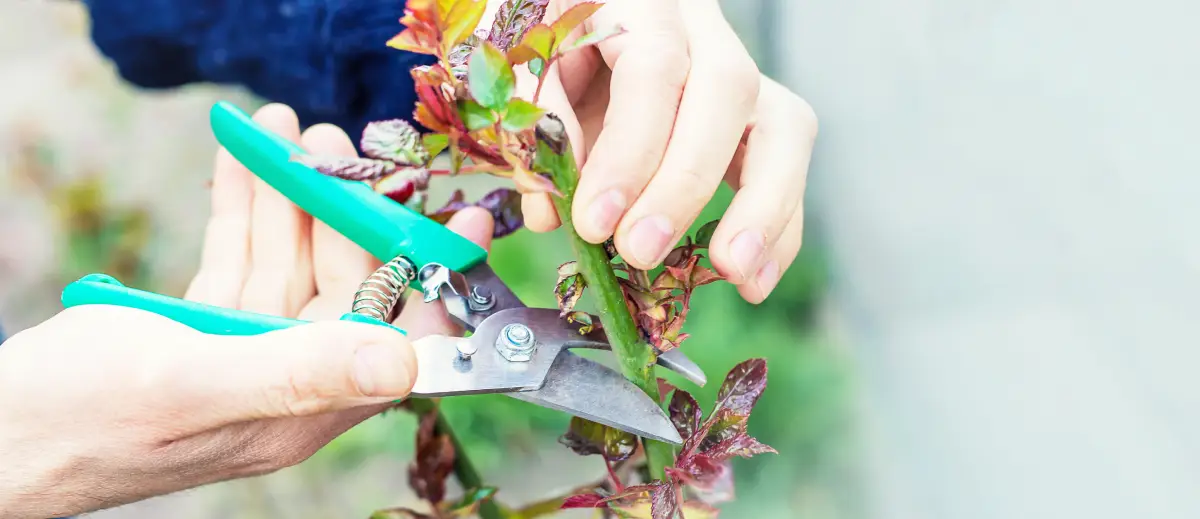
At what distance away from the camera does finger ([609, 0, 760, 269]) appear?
1.49 feet

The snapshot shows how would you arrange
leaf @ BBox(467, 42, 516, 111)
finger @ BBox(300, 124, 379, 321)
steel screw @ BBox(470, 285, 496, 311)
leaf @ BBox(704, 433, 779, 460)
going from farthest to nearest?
finger @ BBox(300, 124, 379, 321), steel screw @ BBox(470, 285, 496, 311), leaf @ BBox(704, 433, 779, 460), leaf @ BBox(467, 42, 516, 111)

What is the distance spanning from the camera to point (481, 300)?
56 centimetres

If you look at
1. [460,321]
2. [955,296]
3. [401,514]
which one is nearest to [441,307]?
[460,321]

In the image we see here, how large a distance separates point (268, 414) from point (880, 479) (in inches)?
19.9

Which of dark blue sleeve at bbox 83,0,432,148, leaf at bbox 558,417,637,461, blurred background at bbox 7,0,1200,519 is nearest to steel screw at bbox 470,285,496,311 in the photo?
leaf at bbox 558,417,637,461

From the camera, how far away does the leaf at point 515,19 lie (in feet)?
1.24

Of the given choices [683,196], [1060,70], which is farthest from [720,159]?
[1060,70]

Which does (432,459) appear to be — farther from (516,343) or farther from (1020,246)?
(1020,246)

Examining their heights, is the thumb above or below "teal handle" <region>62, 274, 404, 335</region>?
above

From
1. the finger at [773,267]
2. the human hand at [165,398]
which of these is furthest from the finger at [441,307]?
the finger at [773,267]

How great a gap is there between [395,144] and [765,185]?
0.26 metres

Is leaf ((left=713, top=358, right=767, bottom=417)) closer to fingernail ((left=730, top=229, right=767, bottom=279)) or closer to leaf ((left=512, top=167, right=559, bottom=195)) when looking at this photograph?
fingernail ((left=730, top=229, right=767, bottom=279))

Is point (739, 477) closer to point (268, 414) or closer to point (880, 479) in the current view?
point (880, 479)

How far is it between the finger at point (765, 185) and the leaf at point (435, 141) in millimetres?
193
